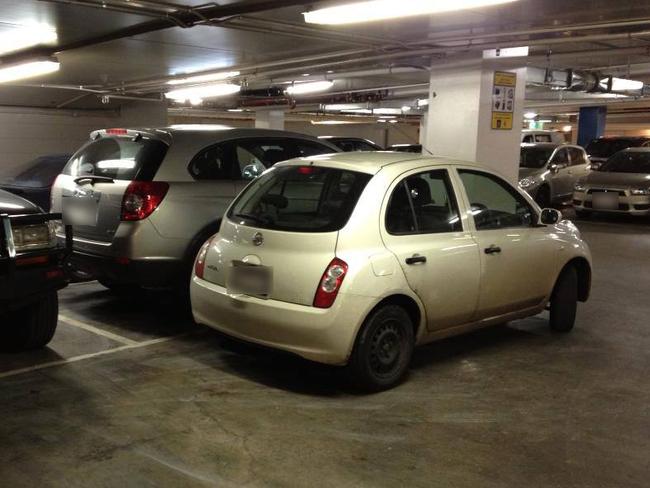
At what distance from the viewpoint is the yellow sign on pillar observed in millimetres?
9617

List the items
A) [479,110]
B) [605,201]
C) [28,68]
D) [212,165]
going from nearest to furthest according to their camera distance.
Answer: [212,165] < [479,110] < [28,68] < [605,201]

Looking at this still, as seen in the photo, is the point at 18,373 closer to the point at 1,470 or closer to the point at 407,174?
the point at 1,470

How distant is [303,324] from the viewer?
14.1ft

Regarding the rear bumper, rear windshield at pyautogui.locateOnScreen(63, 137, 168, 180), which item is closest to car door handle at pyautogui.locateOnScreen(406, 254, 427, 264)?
the rear bumper

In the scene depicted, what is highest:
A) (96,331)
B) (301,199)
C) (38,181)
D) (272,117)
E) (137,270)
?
(272,117)

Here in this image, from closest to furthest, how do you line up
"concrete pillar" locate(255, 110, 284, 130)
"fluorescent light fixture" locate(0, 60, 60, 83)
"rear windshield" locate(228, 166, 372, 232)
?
"rear windshield" locate(228, 166, 372, 232) → "fluorescent light fixture" locate(0, 60, 60, 83) → "concrete pillar" locate(255, 110, 284, 130)

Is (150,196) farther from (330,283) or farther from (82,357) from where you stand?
(330,283)

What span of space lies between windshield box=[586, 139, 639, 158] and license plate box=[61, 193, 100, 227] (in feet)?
59.0

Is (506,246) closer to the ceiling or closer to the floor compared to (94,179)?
closer to the floor

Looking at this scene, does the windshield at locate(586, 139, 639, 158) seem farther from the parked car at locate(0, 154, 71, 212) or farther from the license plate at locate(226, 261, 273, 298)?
the license plate at locate(226, 261, 273, 298)

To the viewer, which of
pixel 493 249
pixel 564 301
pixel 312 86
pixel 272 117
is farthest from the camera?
pixel 272 117

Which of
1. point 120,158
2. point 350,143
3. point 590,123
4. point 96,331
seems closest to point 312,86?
point 350,143

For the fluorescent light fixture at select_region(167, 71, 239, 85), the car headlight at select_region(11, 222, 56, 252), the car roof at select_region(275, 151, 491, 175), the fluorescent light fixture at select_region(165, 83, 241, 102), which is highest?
the fluorescent light fixture at select_region(167, 71, 239, 85)

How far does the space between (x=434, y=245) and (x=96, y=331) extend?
10.2 ft
